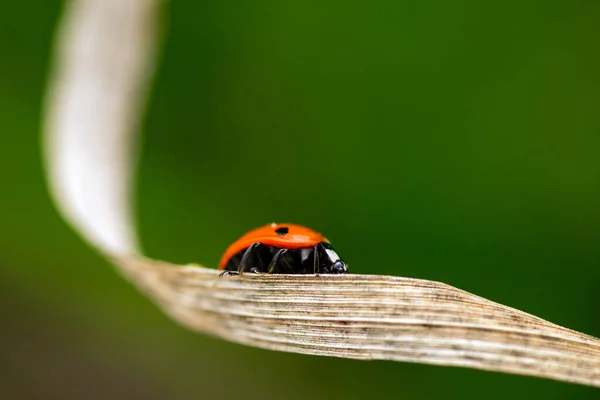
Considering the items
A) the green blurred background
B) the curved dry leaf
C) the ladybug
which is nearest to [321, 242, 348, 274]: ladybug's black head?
the ladybug

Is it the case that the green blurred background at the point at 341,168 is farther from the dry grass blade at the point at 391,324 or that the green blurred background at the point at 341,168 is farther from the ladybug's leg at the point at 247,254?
the dry grass blade at the point at 391,324

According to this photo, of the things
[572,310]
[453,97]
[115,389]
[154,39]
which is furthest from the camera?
[115,389]

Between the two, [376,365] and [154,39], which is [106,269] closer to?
[154,39]

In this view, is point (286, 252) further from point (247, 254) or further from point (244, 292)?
point (244, 292)

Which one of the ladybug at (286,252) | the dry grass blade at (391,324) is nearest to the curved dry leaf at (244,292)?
the dry grass blade at (391,324)

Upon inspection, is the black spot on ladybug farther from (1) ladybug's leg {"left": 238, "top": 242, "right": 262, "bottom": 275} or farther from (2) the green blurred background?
(2) the green blurred background

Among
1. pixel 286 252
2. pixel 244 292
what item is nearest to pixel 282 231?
pixel 286 252

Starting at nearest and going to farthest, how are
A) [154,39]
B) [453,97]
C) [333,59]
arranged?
1. [453,97]
2. [333,59]
3. [154,39]

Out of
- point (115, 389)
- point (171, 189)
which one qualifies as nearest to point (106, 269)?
point (171, 189)
